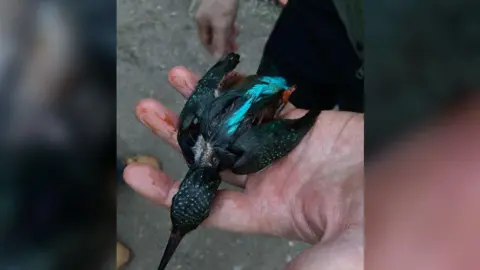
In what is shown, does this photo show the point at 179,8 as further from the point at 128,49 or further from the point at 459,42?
the point at 459,42

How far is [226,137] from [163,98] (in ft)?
0.41

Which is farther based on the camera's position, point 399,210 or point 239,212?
point 239,212

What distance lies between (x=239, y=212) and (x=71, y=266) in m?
0.16

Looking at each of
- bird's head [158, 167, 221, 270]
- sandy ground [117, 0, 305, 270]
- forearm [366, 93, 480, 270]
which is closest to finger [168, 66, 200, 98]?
sandy ground [117, 0, 305, 270]

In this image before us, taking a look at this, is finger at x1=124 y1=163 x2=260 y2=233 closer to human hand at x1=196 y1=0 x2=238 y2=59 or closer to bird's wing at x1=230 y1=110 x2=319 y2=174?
bird's wing at x1=230 y1=110 x2=319 y2=174

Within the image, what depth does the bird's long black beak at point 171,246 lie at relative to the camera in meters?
0.51

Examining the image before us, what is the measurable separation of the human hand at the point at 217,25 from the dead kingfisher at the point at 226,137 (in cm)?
12

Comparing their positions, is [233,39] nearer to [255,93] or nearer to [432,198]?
[255,93]

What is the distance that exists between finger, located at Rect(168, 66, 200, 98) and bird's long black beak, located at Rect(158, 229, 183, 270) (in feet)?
0.49

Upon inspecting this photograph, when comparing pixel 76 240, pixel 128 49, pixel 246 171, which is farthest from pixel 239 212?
pixel 128 49

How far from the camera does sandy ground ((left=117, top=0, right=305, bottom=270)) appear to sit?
570 mm

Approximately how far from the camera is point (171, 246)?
0.53 meters

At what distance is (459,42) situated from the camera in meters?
0.35

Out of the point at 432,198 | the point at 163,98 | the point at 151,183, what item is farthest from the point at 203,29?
the point at 432,198
